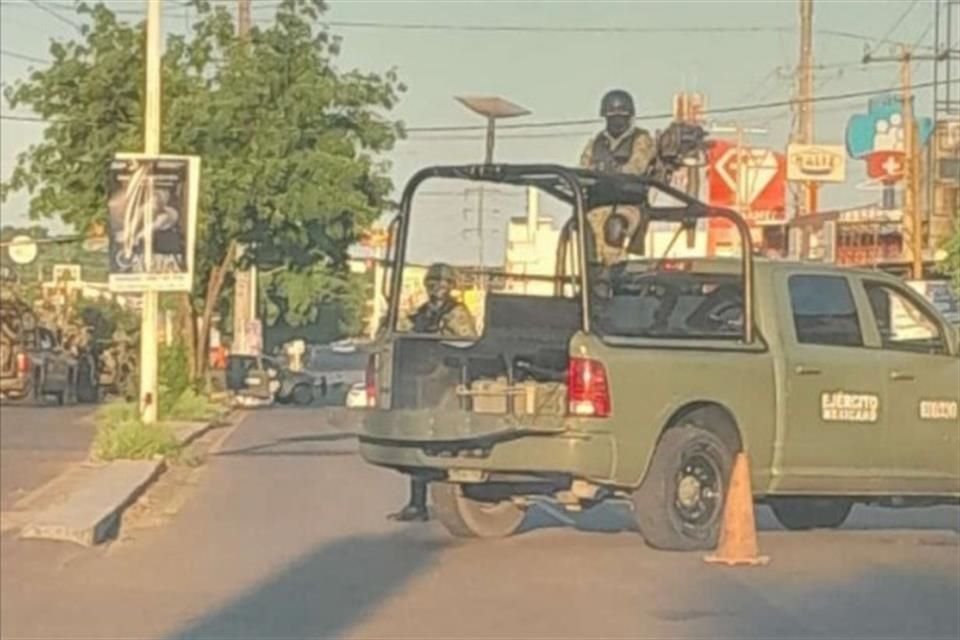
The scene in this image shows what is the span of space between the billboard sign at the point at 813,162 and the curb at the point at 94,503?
30.2 metres

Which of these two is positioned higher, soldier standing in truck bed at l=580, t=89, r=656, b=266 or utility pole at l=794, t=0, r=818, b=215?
utility pole at l=794, t=0, r=818, b=215

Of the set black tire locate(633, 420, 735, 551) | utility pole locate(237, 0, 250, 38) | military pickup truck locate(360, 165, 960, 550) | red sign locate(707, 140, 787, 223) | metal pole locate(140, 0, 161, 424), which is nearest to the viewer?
military pickup truck locate(360, 165, 960, 550)

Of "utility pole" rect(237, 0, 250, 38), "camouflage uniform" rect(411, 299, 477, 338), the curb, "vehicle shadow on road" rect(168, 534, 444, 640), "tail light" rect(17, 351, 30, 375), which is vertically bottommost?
"vehicle shadow on road" rect(168, 534, 444, 640)

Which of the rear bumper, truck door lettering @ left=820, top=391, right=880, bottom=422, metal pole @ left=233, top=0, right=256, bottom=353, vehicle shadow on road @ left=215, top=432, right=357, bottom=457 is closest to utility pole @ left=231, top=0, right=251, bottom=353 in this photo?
metal pole @ left=233, top=0, right=256, bottom=353

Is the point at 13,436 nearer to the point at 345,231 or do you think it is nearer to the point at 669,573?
the point at 345,231

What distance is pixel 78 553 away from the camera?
1588 centimetres

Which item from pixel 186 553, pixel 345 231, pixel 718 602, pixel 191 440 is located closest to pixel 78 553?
pixel 186 553

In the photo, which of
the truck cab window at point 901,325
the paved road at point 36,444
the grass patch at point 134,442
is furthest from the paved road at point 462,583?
the grass patch at point 134,442

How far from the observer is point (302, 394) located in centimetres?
6128

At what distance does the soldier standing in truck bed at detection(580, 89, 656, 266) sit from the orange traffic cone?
7.33 ft

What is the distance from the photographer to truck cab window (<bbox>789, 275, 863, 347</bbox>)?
624 inches

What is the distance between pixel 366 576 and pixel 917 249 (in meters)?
32.5

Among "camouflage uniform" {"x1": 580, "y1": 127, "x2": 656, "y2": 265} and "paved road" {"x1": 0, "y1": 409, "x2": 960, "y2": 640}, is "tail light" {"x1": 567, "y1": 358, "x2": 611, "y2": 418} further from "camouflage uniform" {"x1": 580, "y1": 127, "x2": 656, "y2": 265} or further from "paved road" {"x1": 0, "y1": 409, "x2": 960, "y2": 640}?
"camouflage uniform" {"x1": 580, "y1": 127, "x2": 656, "y2": 265}

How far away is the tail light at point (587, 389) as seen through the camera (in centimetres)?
1459
